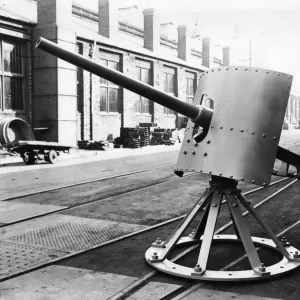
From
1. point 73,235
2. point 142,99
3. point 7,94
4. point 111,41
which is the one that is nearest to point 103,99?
point 111,41

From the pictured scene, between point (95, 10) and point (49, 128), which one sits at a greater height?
point (95, 10)

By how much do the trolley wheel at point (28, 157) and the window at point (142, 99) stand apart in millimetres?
12324

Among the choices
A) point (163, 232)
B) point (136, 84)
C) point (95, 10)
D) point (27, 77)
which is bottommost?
point (163, 232)

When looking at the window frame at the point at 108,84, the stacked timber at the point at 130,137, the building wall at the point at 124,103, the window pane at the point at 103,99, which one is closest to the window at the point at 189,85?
the building wall at the point at 124,103

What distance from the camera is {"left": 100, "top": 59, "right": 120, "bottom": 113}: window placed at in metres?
23.1

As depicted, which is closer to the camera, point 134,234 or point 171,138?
point 134,234

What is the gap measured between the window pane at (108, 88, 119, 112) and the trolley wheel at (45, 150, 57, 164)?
9.17 metres

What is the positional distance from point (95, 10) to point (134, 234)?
92.2ft

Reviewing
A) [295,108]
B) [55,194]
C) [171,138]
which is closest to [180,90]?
[171,138]

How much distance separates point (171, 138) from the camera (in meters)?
25.8

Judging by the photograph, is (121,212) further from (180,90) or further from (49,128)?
(180,90)

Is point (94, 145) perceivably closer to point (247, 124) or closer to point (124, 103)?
point (124, 103)

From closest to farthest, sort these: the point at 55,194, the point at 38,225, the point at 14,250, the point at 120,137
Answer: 1. the point at 14,250
2. the point at 38,225
3. the point at 55,194
4. the point at 120,137

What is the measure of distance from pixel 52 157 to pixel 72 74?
17.0ft
